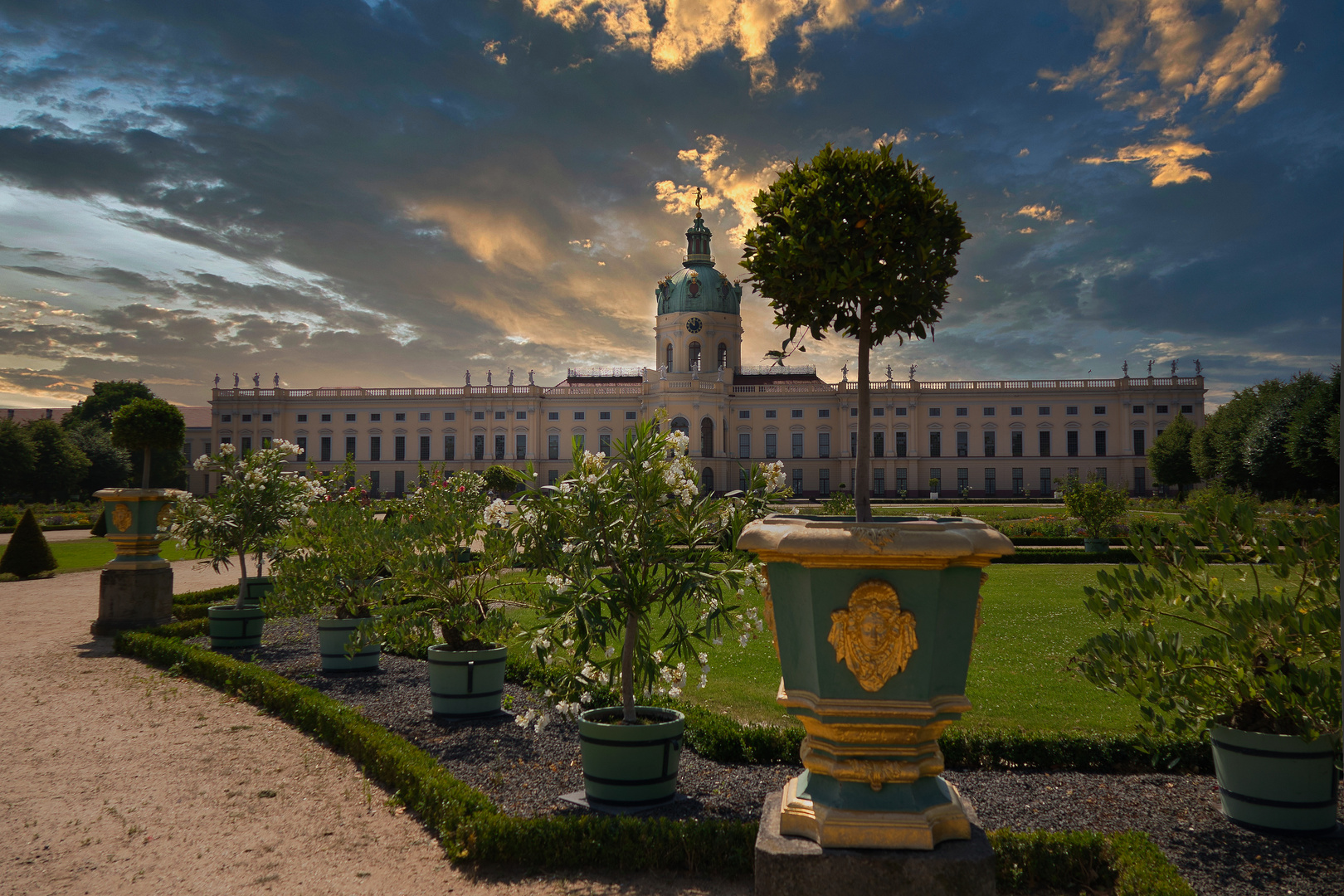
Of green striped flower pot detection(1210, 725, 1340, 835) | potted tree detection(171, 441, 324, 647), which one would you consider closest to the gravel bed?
green striped flower pot detection(1210, 725, 1340, 835)

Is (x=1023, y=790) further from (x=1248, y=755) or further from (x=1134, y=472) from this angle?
(x=1134, y=472)

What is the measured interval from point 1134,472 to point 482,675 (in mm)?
56100

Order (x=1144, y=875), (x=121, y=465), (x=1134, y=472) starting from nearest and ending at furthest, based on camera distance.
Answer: (x=1144, y=875)
(x=121, y=465)
(x=1134, y=472)

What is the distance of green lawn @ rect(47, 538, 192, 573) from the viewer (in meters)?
19.1

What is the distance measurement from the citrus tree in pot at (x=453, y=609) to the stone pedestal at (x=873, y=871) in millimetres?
3822

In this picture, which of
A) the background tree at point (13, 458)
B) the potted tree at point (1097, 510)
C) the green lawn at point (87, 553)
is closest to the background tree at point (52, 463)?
the background tree at point (13, 458)

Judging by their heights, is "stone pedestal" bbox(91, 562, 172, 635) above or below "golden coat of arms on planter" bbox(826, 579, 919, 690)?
below

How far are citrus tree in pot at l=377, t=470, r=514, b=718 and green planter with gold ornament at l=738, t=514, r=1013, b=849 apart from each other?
3.77 meters

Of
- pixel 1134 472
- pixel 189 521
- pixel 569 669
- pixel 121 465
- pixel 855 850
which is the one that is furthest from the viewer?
pixel 1134 472

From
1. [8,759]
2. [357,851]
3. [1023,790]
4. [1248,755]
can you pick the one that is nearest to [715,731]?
[1023,790]

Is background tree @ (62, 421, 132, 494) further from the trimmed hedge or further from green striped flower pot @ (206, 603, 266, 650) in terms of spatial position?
the trimmed hedge

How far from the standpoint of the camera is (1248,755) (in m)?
4.13

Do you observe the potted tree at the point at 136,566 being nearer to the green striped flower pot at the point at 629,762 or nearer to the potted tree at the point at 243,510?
the potted tree at the point at 243,510

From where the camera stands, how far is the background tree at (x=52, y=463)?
142ft
